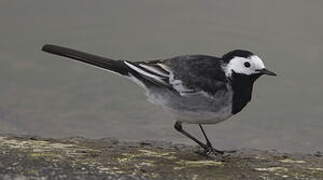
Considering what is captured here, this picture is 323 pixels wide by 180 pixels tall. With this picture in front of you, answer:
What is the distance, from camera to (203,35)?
1107 centimetres

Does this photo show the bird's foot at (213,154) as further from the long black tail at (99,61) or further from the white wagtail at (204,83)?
the long black tail at (99,61)

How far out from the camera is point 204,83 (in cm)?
675

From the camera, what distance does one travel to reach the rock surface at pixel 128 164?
20.3 ft

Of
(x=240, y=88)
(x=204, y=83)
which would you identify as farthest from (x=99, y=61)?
(x=240, y=88)

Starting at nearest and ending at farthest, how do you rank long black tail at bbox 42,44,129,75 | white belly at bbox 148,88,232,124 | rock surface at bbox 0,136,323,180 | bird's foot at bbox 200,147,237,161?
rock surface at bbox 0,136,323,180
white belly at bbox 148,88,232,124
long black tail at bbox 42,44,129,75
bird's foot at bbox 200,147,237,161

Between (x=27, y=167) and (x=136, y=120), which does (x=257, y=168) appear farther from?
(x=136, y=120)

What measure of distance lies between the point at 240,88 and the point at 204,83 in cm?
30

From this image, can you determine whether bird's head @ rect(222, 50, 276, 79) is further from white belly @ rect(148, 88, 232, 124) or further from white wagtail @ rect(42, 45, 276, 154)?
white belly @ rect(148, 88, 232, 124)

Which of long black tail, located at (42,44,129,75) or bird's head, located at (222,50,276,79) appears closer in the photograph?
bird's head, located at (222,50,276,79)

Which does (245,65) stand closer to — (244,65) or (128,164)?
(244,65)

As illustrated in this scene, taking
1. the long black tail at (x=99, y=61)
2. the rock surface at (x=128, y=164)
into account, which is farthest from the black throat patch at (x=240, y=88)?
the long black tail at (x=99, y=61)

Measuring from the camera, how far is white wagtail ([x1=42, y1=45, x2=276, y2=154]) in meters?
6.75

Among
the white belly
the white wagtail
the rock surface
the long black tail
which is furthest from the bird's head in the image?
the long black tail

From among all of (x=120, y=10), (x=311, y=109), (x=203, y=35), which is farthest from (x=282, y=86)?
(x=120, y=10)
